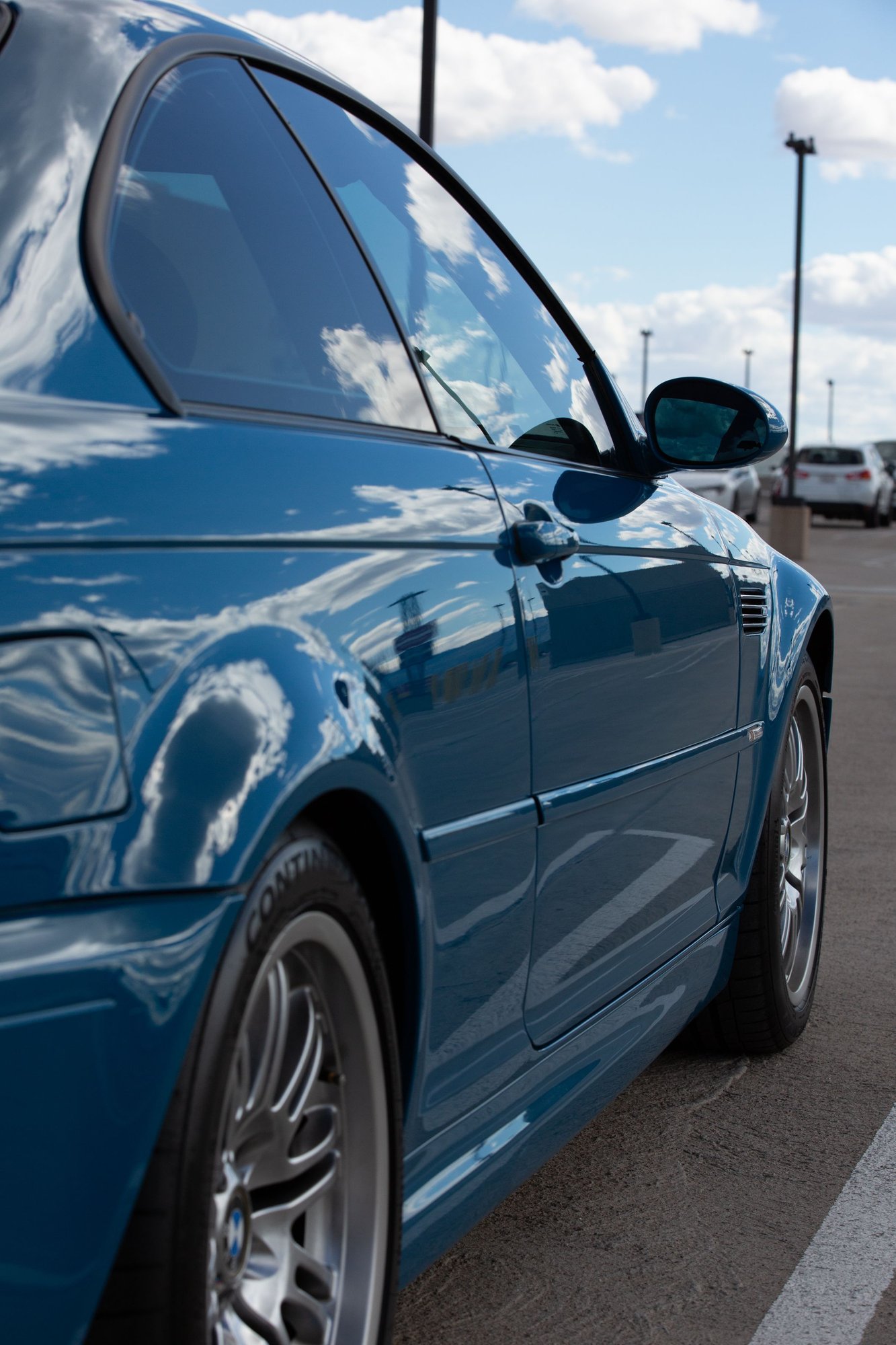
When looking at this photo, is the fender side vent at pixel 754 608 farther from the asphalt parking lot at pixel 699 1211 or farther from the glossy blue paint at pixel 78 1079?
the glossy blue paint at pixel 78 1079

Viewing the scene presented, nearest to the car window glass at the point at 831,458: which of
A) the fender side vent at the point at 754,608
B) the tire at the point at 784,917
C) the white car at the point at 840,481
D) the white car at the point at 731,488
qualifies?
the white car at the point at 840,481

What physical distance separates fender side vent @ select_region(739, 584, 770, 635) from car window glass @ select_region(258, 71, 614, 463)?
19.9 inches

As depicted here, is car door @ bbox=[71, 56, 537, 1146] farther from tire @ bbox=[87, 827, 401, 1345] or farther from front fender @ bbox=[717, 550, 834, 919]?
front fender @ bbox=[717, 550, 834, 919]

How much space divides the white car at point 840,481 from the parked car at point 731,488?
1.08 metres

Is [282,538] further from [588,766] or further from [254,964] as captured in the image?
[588,766]

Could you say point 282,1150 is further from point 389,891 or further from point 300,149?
point 300,149

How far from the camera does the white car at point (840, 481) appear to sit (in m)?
37.6

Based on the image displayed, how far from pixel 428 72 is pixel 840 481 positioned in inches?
1031

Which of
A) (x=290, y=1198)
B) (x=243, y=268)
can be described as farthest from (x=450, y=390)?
(x=290, y=1198)

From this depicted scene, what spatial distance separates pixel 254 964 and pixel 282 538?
18.3 inches

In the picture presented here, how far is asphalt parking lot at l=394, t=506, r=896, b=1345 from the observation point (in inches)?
105

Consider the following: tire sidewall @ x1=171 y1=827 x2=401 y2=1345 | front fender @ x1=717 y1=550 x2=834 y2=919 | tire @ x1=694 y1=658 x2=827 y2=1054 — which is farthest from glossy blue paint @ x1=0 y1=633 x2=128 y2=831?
tire @ x1=694 y1=658 x2=827 y2=1054

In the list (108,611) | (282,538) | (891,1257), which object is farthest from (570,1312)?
(108,611)

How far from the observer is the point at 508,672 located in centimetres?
235
